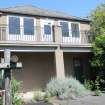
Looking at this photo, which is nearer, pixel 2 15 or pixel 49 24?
pixel 2 15

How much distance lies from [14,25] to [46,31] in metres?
2.78

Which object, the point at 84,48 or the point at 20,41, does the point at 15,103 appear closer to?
the point at 20,41

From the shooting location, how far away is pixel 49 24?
2617 centimetres

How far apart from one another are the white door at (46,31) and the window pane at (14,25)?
6.27ft

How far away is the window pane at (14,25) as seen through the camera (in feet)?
78.1

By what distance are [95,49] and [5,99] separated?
14961mm

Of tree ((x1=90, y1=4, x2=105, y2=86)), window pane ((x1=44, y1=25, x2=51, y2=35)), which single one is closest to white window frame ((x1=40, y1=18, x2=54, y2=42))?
window pane ((x1=44, y1=25, x2=51, y2=35))

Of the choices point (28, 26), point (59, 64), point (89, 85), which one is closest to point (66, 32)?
point (28, 26)

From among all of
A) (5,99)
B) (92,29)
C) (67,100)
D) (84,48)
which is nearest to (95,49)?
(84,48)

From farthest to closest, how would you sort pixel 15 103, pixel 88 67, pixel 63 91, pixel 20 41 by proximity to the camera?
pixel 88 67 → pixel 20 41 → pixel 63 91 → pixel 15 103

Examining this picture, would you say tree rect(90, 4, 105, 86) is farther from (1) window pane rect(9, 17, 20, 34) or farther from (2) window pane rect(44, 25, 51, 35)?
(1) window pane rect(9, 17, 20, 34)

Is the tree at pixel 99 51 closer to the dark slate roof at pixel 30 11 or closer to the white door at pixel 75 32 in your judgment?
the white door at pixel 75 32

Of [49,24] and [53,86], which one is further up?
[49,24]

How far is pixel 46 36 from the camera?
23969 millimetres
